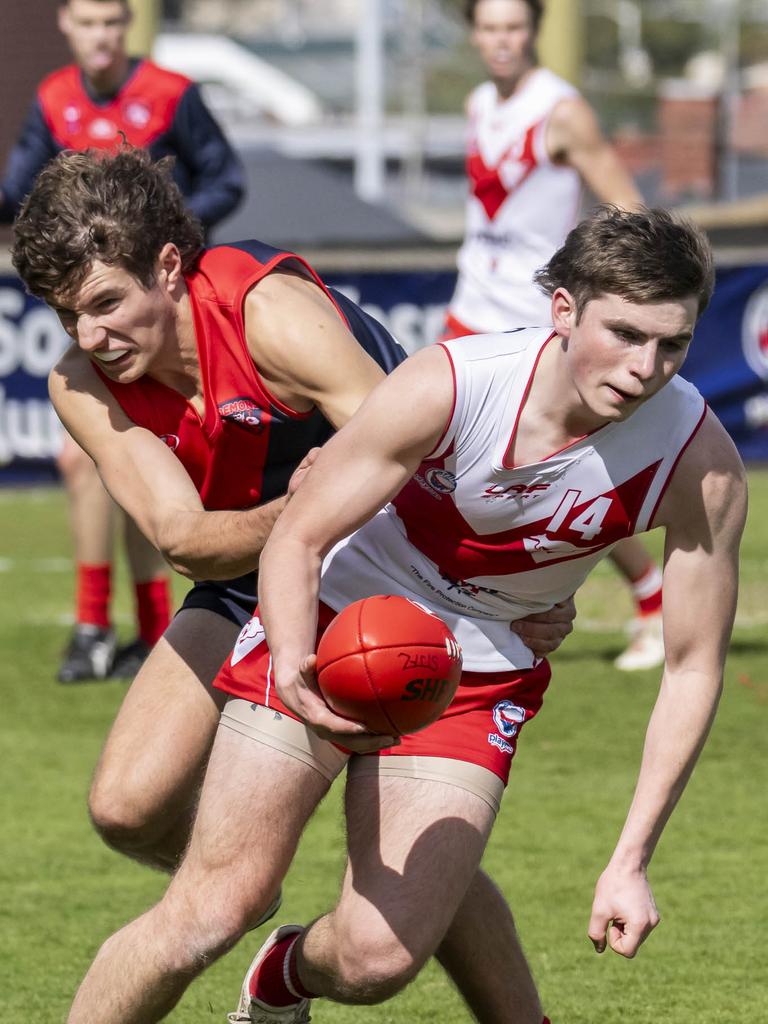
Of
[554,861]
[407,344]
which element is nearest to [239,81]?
[407,344]

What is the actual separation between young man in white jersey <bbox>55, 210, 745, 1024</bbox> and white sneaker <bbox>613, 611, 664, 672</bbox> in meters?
3.81

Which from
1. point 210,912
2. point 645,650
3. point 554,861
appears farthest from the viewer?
point 645,650

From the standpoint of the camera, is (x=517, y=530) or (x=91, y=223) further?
(x=91, y=223)

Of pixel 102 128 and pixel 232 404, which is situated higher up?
pixel 232 404

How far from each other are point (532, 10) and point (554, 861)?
12.6 feet

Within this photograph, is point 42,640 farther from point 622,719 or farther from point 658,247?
point 658,247

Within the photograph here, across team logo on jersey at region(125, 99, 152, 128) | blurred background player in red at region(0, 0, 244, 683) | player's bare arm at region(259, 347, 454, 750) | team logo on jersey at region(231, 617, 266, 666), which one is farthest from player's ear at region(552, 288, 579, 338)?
team logo on jersey at region(125, 99, 152, 128)

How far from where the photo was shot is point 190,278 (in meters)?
4.20

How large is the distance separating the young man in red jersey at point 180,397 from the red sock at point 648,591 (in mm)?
3179

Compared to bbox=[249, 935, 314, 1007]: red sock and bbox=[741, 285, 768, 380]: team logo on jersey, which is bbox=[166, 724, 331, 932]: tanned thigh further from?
bbox=[741, 285, 768, 380]: team logo on jersey

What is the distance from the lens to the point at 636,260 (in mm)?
3354

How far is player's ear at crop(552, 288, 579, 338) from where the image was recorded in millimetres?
3459

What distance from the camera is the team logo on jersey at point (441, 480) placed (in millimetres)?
3639

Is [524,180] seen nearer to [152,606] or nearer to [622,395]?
[152,606]
